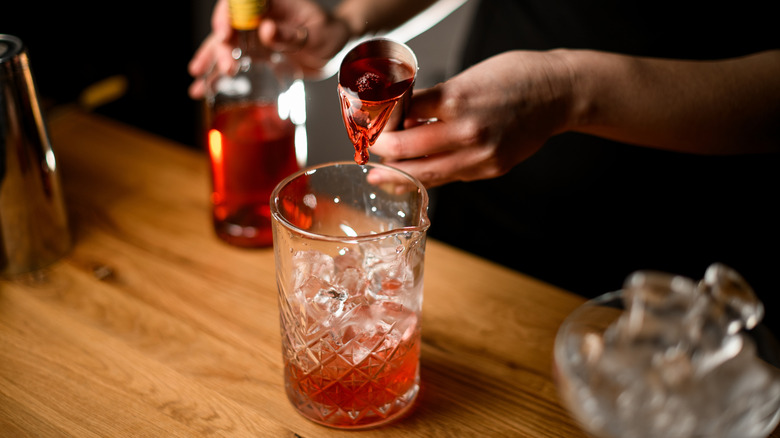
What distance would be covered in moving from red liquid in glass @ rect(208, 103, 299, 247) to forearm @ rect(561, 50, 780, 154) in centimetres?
44

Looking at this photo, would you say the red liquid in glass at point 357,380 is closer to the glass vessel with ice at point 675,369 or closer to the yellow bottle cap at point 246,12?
the glass vessel with ice at point 675,369

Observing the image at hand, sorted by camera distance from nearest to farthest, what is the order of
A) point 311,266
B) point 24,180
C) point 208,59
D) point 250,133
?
point 311,266 → point 24,180 → point 250,133 → point 208,59

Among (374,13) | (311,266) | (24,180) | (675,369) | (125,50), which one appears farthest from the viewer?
(125,50)

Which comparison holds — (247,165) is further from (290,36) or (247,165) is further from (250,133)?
(290,36)

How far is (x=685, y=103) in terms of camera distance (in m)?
0.96

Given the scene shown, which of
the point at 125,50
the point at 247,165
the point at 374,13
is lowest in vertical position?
the point at 125,50

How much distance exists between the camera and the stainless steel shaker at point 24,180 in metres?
0.86

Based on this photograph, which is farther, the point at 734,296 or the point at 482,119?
the point at 482,119

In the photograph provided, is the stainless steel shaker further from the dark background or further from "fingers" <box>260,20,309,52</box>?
the dark background

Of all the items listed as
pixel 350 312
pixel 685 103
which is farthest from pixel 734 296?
pixel 685 103

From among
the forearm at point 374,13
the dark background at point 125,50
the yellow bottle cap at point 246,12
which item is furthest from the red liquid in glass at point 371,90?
the dark background at point 125,50

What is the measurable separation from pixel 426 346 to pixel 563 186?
0.58 meters

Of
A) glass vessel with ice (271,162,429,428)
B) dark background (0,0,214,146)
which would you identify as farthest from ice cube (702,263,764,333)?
dark background (0,0,214,146)

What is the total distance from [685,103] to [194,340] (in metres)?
0.77
